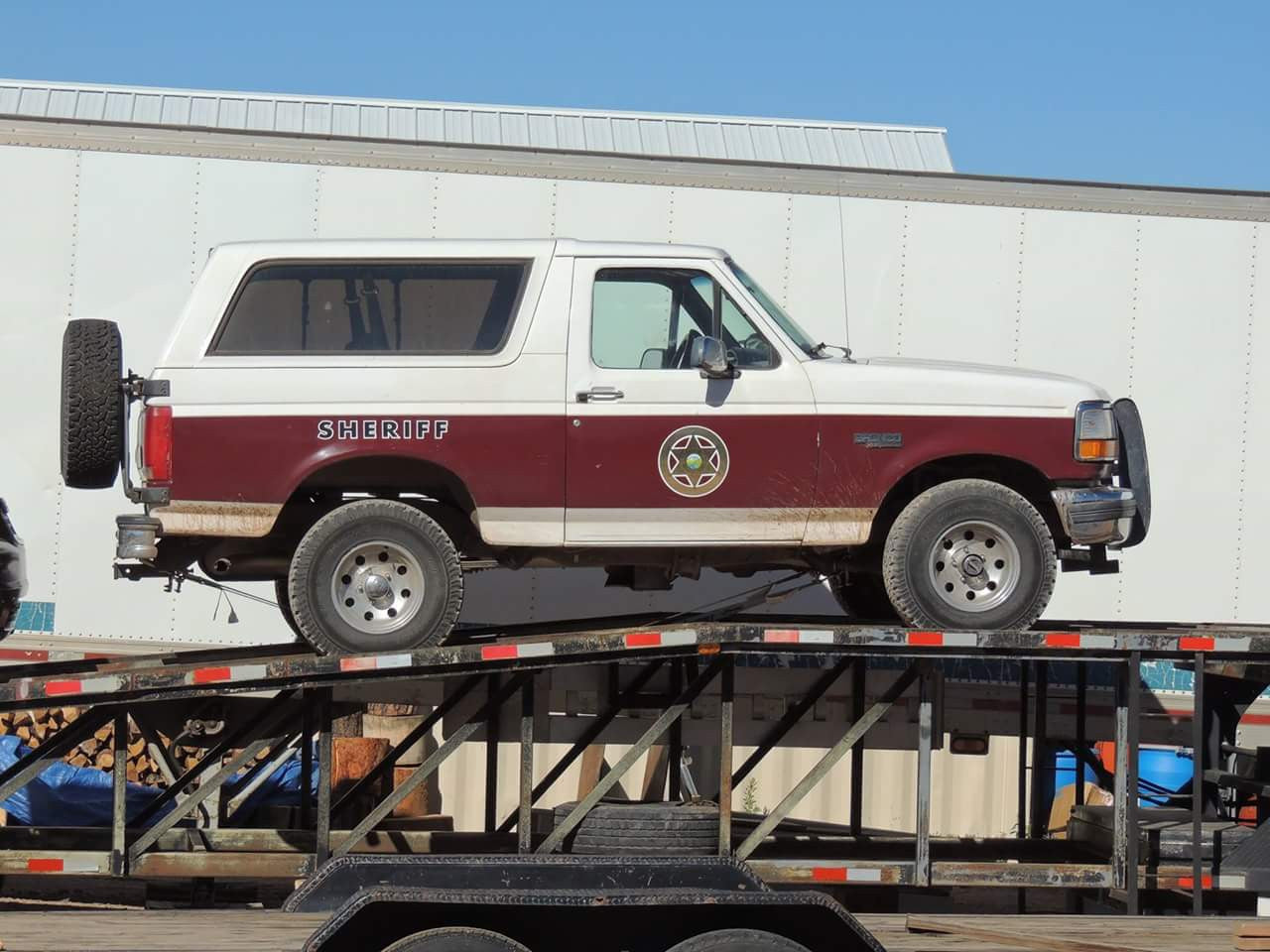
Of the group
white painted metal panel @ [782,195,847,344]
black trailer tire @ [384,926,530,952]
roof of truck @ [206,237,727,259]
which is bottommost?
black trailer tire @ [384,926,530,952]

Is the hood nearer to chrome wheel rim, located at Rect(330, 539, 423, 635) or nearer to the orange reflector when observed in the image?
the orange reflector

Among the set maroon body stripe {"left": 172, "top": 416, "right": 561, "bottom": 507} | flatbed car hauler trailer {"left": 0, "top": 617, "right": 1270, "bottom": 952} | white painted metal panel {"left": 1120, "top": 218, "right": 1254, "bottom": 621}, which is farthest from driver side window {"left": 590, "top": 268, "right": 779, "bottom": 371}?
white painted metal panel {"left": 1120, "top": 218, "right": 1254, "bottom": 621}

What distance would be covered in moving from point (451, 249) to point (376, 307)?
427 millimetres

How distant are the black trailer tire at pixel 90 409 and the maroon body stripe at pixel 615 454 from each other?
34 centimetres

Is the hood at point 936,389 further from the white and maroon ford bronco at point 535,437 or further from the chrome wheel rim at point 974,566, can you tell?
the chrome wheel rim at point 974,566

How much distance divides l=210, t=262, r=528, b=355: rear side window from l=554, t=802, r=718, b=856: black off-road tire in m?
2.06

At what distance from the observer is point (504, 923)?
18.3 ft

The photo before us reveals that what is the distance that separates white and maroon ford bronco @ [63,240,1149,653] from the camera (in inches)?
273

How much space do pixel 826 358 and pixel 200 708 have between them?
3.34 metres

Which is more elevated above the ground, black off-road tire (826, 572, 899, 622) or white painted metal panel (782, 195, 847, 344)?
white painted metal panel (782, 195, 847, 344)

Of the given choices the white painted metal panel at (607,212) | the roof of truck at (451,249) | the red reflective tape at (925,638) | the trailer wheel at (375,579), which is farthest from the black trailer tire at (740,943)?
the white painted metal panel at (607,212)

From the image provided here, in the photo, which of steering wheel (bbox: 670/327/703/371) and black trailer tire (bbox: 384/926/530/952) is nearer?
black trailer tire (bbox: 384/926/530/952)

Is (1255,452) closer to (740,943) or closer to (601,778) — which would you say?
(601,778)

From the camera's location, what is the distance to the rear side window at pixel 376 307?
712 centimetres
